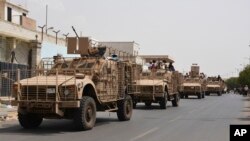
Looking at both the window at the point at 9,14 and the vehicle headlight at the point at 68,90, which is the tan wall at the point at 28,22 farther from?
the vehicle headlight at the point at 68,90

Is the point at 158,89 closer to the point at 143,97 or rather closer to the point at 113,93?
the point at 143,97

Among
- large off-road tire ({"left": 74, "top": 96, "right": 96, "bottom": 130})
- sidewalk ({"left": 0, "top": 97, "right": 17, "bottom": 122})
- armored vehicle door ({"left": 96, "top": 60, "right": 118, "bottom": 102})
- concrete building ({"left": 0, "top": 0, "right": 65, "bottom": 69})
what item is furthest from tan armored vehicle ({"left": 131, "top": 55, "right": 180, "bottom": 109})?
large off-road tire ({"left": 74, "top": 96, "right": 96, "bottom": 130})

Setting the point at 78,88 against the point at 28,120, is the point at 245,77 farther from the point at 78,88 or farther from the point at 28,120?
the point at 78,88

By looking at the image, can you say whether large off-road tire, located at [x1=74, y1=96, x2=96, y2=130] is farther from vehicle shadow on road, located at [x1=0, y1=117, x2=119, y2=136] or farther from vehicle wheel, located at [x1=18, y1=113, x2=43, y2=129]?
vehicle wheel, located at [x1=18, y1=113, x2=43, y2=129]

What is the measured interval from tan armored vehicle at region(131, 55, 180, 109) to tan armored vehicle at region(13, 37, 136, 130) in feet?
23.3

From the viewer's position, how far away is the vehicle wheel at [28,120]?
13.9 m

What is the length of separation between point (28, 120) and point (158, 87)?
11.9 meters

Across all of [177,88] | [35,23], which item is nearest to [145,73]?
[177,88]

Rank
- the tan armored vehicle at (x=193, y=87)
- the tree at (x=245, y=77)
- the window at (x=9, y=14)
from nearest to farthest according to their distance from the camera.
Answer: the tan armored vehicle at (x=193, y=87), the window at (x=9, y=14), the tree at (x=245, y=77)

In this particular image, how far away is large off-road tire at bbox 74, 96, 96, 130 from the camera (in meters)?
13.2

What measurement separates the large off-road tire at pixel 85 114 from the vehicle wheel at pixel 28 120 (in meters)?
1.29

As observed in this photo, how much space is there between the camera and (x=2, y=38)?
104 ft

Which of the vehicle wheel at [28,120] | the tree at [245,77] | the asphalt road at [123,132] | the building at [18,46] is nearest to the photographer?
the asphalt road at [123,132]

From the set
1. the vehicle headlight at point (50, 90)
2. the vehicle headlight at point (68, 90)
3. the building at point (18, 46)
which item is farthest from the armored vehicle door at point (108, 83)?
the building at point (18, 46)
